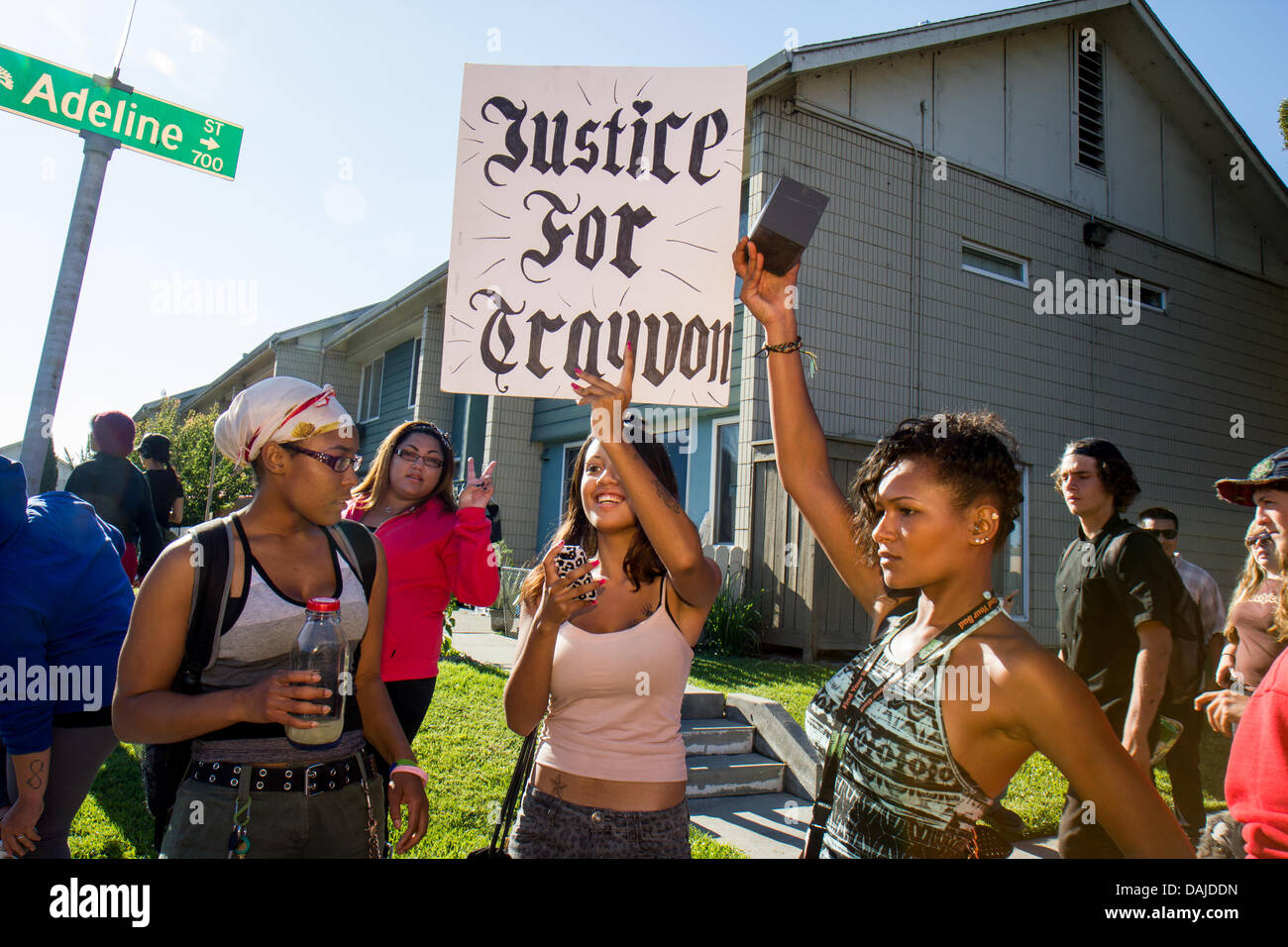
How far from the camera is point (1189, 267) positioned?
14.3m

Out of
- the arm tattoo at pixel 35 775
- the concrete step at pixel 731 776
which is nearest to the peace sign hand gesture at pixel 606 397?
the arm tattoo at pixel 35 775

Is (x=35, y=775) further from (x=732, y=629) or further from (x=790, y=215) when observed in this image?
(x=732, y=629)

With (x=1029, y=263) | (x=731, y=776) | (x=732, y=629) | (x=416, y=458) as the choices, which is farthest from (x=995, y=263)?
(x=416, y=458)

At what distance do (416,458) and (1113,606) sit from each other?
3257 millimetres

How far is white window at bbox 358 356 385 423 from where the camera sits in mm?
19973

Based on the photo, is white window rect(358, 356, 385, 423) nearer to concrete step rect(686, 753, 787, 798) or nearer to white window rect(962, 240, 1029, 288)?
white window rect(962, 240, 1029, 288)

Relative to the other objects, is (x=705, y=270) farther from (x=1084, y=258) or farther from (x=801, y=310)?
(x=1084, y=258)

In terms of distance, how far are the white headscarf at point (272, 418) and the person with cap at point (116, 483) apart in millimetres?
3394

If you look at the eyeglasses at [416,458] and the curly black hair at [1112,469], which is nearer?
the eyeglasses at [416,458]

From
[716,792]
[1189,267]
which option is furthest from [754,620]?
[1189,267]

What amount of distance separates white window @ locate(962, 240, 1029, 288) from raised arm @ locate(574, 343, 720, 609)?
36.5 feet

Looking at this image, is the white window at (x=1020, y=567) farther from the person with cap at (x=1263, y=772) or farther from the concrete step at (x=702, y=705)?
the person with cap at (x=1263, y=772)

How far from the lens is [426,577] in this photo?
3.58 meters
